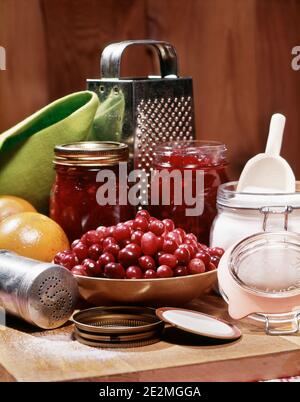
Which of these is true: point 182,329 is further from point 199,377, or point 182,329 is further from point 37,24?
point 37,24

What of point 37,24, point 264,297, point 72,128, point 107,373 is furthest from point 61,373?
point 37,24

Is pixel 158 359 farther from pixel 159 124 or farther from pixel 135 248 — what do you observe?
pixel 159 124

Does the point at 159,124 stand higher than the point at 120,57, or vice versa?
the point at 120,57

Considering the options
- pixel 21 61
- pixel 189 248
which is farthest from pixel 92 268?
pixel 21 61

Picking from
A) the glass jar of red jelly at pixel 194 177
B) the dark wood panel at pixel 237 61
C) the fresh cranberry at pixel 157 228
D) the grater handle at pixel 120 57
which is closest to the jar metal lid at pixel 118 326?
the fresh cranberry at pixel 157 228

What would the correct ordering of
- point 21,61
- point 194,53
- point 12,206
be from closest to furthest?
1. point 12,206
2. point 21,61
3. point 194,53

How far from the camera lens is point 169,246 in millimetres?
1091

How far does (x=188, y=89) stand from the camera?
4.76ft

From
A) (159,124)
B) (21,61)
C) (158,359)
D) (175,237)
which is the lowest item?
(158,359)

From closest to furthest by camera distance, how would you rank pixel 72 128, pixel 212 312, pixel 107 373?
pixel 107 373
pixel 212 312
pixel 72 128

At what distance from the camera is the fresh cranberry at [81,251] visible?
1123 mm

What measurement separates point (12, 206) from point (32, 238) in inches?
5.0

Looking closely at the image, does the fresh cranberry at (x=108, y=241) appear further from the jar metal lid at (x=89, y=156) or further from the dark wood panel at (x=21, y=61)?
the dark wood panel at (x=21, y=61)

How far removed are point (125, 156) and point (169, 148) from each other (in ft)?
0.23
